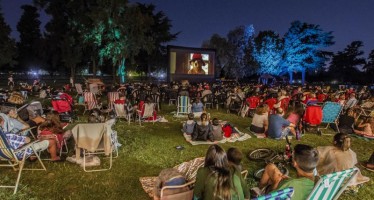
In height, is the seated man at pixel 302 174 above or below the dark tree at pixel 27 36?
below

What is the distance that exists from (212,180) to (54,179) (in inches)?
136

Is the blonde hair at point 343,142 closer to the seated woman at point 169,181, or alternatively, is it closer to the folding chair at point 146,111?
the seated woman at point 169,181

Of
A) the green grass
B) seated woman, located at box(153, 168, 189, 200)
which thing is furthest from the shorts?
seated woman, located at box(153, 168, 189, 200)

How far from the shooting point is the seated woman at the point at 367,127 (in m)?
8.68

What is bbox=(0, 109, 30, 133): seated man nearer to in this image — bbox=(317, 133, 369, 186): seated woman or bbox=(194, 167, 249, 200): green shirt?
bbox=(194, 167, 249, 200): green shirt

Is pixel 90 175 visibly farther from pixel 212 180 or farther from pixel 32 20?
pixel 32 20

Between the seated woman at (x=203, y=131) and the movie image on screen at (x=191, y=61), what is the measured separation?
21.6 meters

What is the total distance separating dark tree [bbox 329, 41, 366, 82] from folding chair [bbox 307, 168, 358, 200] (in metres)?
53.9

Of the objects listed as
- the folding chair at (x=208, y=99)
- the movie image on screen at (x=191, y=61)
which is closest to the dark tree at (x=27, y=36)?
the movie image on screen at (x=191, y=61)

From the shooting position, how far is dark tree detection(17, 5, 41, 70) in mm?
42281

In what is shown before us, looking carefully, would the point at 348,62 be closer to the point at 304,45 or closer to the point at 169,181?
the point at 304,45

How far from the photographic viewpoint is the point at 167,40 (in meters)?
40.0

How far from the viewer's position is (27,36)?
42.5 m

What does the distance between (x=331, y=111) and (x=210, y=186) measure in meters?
7.85
